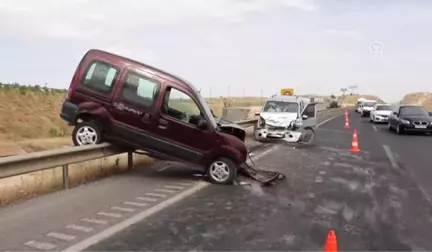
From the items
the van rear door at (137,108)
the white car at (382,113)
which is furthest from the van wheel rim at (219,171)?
the white car at (382,113)

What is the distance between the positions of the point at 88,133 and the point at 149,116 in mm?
1335

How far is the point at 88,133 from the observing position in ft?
35.1

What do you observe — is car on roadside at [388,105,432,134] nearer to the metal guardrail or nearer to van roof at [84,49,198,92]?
van roof at [84,49,198,92]

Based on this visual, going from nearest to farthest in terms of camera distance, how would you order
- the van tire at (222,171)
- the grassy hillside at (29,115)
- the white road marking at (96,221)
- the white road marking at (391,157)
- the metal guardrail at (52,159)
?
the white road marking at (96,221)
the metal guardrail at (52,159)
the van tire at (222,171)
the white road marking at (391,157)
the grassy hillside at (29,115)

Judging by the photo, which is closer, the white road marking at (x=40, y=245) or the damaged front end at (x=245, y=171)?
the white road marking at (x=40, y=245)

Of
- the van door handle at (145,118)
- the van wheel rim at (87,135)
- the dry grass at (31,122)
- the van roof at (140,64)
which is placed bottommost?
the dry grass at (31,122)

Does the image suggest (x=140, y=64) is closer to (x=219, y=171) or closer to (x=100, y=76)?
(x=100, y=76)

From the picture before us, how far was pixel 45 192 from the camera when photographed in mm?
8867

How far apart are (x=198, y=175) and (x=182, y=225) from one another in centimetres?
435

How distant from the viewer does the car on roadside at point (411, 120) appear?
26188 millimetres

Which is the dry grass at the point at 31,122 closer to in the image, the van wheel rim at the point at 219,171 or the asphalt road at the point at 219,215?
A: the van wheel rim at the point at 219,171

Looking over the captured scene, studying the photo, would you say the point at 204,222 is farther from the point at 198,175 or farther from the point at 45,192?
the point at 198,175

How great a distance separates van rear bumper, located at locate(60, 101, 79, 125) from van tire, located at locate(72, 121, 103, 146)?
23 centimetres

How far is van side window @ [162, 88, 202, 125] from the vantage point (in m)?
10.4
